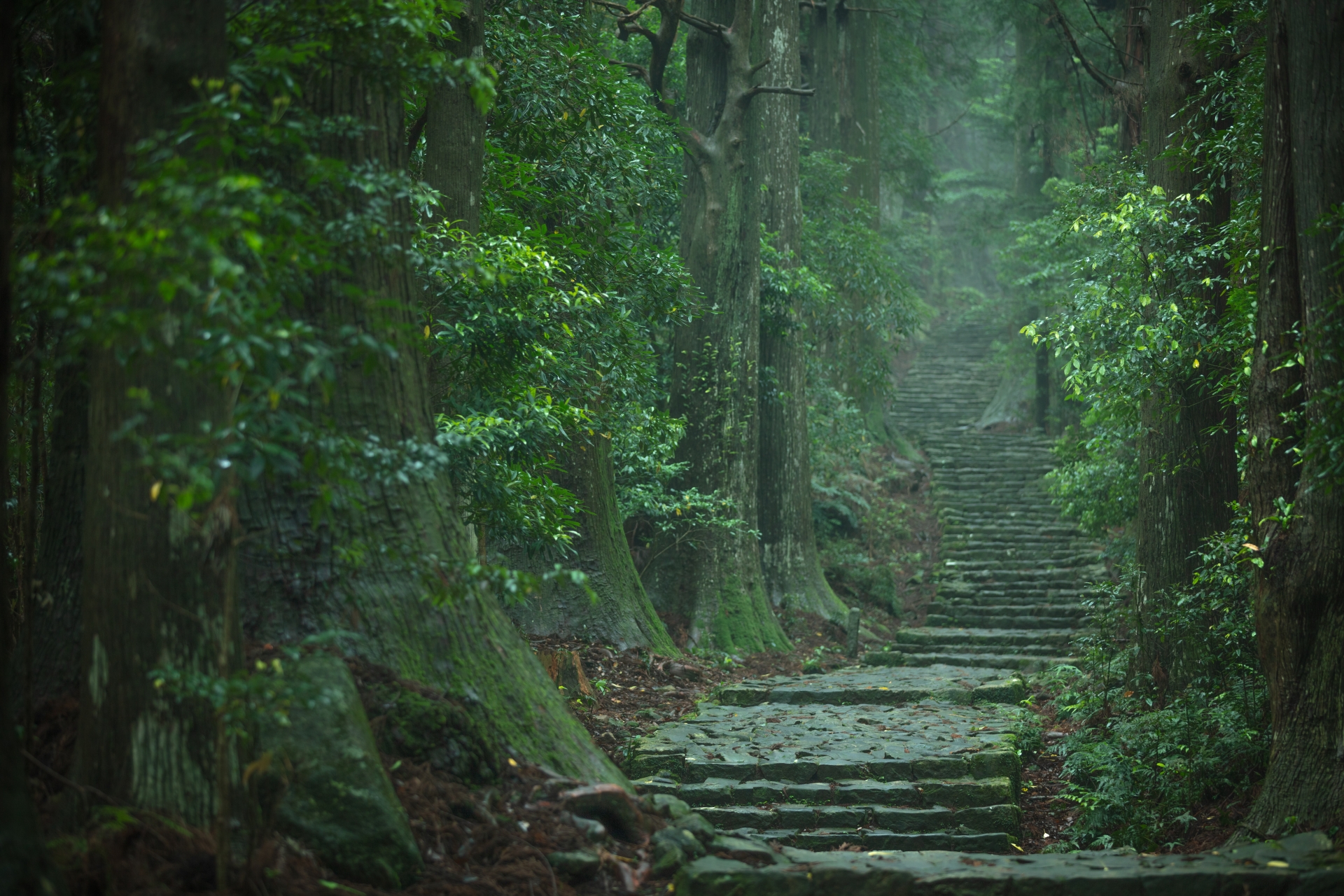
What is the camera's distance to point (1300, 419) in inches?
206

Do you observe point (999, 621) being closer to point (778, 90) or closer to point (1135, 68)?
point (1135, 68)

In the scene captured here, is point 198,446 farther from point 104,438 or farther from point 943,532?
point 943,532

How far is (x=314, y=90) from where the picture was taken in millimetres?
4578

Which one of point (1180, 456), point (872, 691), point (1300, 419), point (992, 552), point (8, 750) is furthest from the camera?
point (992, 552)

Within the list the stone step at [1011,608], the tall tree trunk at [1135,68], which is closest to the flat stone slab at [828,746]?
the stone step at [1011,608]

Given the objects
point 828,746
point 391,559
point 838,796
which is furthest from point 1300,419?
point 391,559

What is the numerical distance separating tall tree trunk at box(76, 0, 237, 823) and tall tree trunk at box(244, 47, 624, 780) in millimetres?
780

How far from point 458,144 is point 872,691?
611 centimetres

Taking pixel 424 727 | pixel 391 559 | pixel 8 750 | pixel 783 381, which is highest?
pixel 783 381

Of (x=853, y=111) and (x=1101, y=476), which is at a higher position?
(x=853, y=111)

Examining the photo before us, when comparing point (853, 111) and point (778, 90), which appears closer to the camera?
point (778, 90)

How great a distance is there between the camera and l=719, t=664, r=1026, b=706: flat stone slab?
30.6 feet

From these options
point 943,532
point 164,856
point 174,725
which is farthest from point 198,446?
point 943,532

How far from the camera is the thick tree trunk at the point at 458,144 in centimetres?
717
